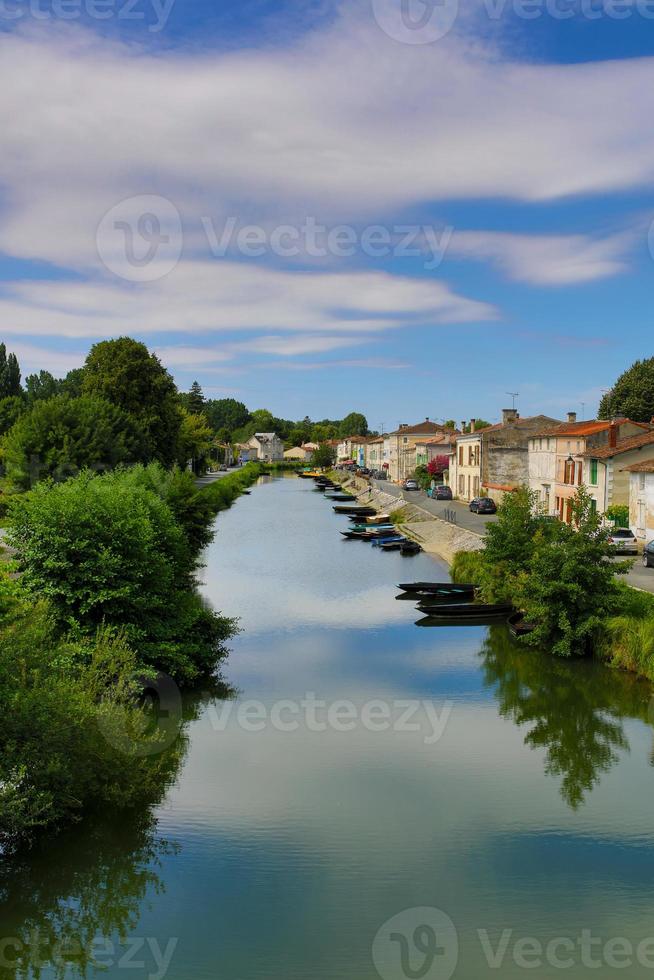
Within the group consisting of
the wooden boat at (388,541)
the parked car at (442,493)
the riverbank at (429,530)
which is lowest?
the wooden boat at (388,541)

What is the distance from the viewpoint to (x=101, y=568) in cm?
1792

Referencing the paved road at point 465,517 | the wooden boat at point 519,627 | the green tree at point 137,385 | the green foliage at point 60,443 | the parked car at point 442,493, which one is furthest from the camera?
the parked car at point 442,493

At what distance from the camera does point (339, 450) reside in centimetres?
18562

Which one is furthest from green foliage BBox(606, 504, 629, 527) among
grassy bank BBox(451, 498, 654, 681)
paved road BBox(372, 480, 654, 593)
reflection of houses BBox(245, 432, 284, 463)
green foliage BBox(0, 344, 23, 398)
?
reflection of houses BBox(245, 432, 284, 463)

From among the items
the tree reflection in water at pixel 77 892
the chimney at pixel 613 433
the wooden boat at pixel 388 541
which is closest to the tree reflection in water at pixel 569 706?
the tree reflection in water at pixel 77 892

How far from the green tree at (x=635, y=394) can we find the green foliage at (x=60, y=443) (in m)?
44.4

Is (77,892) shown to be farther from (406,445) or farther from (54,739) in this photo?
(406,445)

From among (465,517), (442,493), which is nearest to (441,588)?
(465,517)

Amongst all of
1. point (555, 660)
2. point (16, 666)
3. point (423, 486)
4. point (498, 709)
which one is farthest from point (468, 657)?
point (423, 486)

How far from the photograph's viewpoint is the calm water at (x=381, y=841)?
1068 centimetres

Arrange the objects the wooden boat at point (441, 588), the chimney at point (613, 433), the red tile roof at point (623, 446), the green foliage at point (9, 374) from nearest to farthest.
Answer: the wooden boat at point (441, 588), the red tile roof at point (623, 446), the chimney at point (613, 433), the green foliage at point (9, 374)

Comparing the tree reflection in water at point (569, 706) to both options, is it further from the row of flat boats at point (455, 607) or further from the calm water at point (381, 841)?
the row of flat boats at point (455, 607)

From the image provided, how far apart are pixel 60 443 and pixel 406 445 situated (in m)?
66.9

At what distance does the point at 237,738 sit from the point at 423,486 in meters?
65.4
